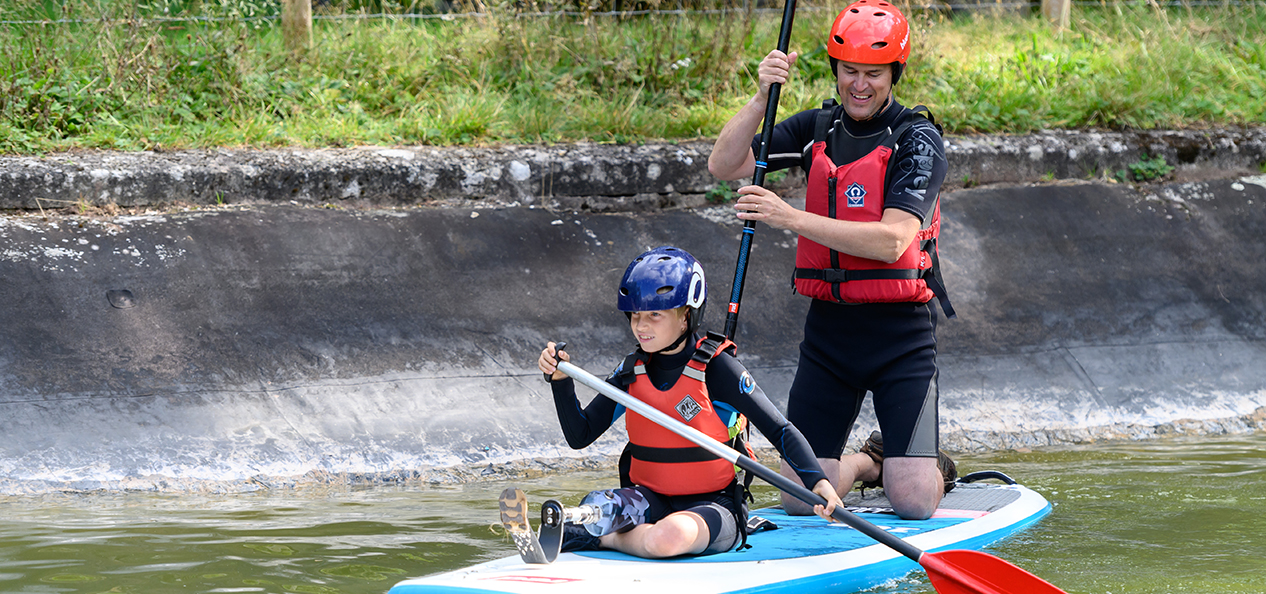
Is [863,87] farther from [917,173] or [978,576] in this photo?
[978,576]

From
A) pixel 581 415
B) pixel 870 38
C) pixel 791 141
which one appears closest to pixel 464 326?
pixel 791 141

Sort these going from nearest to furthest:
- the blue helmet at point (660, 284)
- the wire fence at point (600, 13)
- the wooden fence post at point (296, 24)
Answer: the blue helmet at point (660, 284), the wire fence at point (600, 13), the wooden fence post at point (296, 24)

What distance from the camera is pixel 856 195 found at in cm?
411

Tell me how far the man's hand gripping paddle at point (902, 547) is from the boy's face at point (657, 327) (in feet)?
0.61

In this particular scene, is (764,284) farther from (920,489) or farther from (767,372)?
(920,489)

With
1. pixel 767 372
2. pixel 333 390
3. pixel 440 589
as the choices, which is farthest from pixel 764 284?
pixel 440 589

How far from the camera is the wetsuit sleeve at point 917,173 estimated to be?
4.01 meters

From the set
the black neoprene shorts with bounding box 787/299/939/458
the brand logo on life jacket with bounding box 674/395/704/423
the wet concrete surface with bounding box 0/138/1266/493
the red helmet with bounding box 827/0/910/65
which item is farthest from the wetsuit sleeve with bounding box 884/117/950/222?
the wet concrete surface with bounding box 0/138/1266/493

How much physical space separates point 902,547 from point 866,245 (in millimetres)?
1005

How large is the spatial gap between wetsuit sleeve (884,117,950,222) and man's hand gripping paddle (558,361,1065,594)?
3.63 feet

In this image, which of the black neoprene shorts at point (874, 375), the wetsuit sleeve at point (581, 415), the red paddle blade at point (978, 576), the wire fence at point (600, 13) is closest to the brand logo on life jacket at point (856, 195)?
the black neoprene shorts at point (874, 375)

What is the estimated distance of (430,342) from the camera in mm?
6043

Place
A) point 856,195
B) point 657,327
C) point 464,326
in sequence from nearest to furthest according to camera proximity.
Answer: point 657,327, point 856,195, point 464,326

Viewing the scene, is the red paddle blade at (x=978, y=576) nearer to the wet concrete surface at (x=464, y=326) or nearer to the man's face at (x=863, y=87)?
the man's face at (x=863, y=87)
